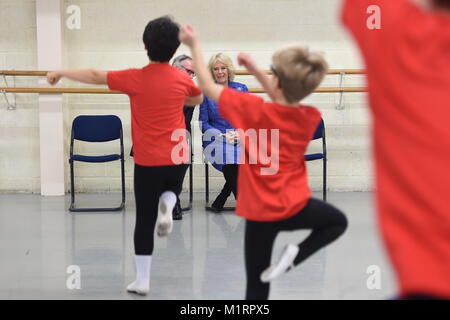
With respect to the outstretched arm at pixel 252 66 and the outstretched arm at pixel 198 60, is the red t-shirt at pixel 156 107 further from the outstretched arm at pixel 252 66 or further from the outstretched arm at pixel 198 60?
the outstretched arm at pixel 198 60

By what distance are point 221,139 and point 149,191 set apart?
90.9 inches

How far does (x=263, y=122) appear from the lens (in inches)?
89.4

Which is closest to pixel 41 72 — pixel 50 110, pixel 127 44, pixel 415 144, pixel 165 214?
pixel 50 110

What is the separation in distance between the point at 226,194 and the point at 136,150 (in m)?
2.40

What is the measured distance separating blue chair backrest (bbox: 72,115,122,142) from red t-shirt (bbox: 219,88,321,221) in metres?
3.69

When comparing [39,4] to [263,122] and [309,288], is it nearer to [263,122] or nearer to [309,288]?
[309,288]

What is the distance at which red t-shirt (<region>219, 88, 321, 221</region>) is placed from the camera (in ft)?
7.43

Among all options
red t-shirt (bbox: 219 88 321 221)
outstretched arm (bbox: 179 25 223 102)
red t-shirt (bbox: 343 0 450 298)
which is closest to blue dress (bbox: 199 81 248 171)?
red t-shirt (bbox: 219 88 321 221)

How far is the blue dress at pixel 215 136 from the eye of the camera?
5.38 meters

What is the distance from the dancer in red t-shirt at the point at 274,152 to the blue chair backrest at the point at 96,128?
3.67m

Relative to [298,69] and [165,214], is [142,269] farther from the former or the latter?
[298,69]

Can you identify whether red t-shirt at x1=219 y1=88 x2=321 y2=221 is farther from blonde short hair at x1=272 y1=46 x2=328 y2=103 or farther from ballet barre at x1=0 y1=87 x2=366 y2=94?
ballet barre at x1=0 y1=87 x2=366 y2=94

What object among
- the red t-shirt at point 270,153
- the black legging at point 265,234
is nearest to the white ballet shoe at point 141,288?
the black legging at point 265,234
